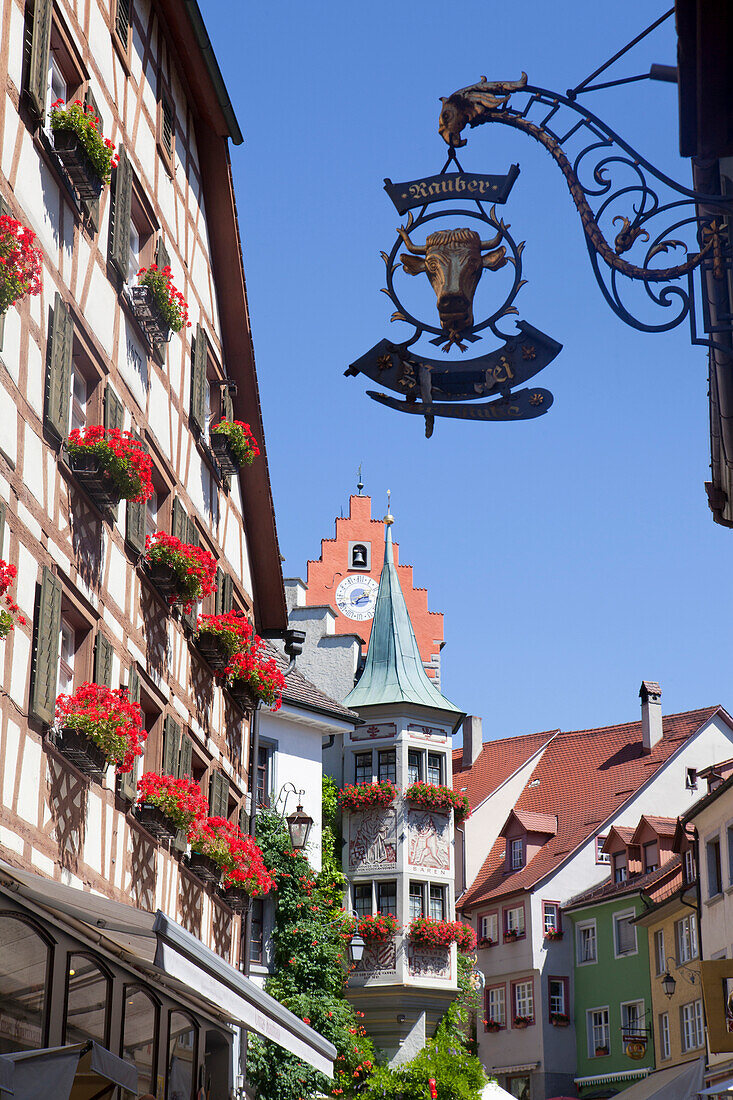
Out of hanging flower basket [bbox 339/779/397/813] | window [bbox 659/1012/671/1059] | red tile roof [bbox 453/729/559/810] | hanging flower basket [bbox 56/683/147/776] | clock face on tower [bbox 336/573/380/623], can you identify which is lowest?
window [bbox 659/1012/671/1059]

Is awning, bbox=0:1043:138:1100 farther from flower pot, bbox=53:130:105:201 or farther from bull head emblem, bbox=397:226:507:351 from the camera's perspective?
flower pot, bbox=53:130:105:201

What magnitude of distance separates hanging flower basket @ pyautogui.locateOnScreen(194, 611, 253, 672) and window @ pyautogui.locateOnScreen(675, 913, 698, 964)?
1897 centimetres

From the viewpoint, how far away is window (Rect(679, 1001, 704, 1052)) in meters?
32.1

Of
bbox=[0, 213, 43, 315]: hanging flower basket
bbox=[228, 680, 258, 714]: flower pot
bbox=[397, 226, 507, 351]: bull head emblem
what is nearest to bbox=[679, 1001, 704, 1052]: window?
bbox=[228, 680, 258, 714]: flower pot

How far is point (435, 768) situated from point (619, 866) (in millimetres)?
8192

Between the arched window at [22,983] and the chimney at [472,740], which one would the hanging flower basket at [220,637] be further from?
the chimney at [472,740]

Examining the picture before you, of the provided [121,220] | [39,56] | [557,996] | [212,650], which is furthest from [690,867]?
[39,56]

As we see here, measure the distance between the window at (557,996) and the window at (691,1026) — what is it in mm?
6657

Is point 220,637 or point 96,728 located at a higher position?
point 220,637

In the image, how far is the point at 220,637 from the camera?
16.5 metres

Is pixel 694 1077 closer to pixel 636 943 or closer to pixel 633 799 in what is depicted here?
pixel 636 943

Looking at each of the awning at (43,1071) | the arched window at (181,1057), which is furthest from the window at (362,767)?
the awning at (43,1071)

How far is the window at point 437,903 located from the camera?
108 feet

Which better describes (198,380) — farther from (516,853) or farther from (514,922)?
(516,853)
